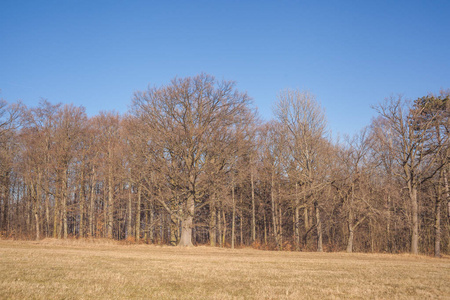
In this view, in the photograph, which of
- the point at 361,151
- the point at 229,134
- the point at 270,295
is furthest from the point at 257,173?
the point at 270,295

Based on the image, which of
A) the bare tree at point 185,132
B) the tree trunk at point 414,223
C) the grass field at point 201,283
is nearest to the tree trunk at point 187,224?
the bare tree at point 185,132

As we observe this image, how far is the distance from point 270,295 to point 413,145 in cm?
2382

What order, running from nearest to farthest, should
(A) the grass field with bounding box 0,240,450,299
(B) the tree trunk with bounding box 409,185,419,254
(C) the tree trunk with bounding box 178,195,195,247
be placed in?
(A) the grass field with bounding box 0,240,450,299
(B) the tree trunk with bounding box 409,185,419,254
(C) the tree trunk with bounding box 178,195,195,247

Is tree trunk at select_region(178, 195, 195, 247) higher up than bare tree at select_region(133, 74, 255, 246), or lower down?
lower down

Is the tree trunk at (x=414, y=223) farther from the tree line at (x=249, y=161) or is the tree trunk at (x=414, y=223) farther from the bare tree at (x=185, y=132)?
the bare tree at (x=185, y=132)

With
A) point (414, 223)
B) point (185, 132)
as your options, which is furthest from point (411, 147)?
point (185, 132)

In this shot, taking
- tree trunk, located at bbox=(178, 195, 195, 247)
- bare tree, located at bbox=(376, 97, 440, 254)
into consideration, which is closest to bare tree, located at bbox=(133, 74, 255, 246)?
tree trunk, located at bbox=(178, 195, 195, 247)

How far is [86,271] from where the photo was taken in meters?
11.4

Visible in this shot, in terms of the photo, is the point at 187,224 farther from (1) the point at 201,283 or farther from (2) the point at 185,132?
(1) the point at 201,283

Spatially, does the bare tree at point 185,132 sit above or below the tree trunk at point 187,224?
above

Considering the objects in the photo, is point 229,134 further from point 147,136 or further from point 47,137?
point 47,137

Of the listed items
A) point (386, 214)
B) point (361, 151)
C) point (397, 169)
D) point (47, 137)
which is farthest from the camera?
point (47, 137)

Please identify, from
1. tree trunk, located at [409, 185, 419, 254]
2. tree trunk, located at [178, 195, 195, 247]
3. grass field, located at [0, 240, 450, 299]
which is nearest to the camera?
grass field, located at [0, 240, 450, 299]

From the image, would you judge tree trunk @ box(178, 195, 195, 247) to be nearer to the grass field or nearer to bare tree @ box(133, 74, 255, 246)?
bare tree @ box(133, 74, 255, 246)
